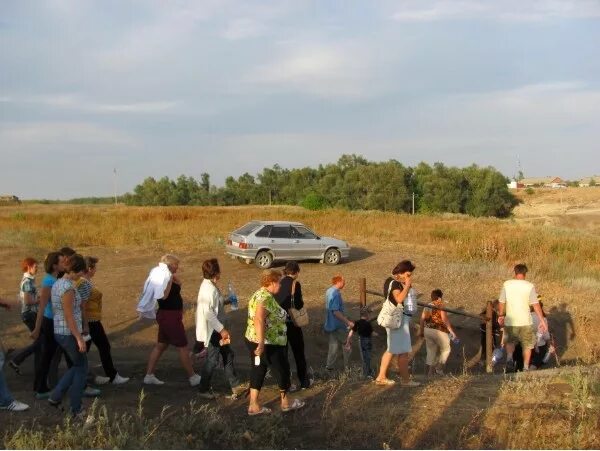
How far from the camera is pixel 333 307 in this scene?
899cm

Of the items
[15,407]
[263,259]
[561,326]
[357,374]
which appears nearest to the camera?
[15,407]

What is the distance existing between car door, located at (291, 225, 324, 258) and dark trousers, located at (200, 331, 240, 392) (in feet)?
43.1

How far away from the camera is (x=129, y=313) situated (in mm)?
13445

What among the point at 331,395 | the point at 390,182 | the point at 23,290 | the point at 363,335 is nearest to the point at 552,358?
the point at 363,335

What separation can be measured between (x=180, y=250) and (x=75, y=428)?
61.9 ft

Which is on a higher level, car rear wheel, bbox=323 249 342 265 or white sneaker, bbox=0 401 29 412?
car rear wheel, bbox=323 249 342 265

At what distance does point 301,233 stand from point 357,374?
12523 millimetres

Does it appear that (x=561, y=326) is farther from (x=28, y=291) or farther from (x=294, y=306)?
(x=28, y=291)

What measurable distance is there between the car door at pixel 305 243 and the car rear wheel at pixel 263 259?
958 mm

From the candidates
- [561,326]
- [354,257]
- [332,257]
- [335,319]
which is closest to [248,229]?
[332,257]

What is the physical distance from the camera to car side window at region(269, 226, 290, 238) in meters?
20.2

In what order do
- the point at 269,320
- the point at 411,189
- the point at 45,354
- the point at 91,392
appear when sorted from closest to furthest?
the point at 269,320 → the point at 45,354 → the point at 91,392 → the point at 411,189

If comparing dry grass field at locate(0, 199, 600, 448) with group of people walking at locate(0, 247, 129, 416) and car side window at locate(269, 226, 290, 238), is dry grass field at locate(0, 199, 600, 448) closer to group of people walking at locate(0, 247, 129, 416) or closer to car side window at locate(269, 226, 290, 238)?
group of people walking at locate(0, 247, 129, 416)

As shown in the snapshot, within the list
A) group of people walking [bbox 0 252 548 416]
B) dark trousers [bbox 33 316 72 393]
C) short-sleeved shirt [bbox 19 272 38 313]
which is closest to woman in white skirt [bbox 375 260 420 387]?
group of people walking [bbox 0 252 548 416]
